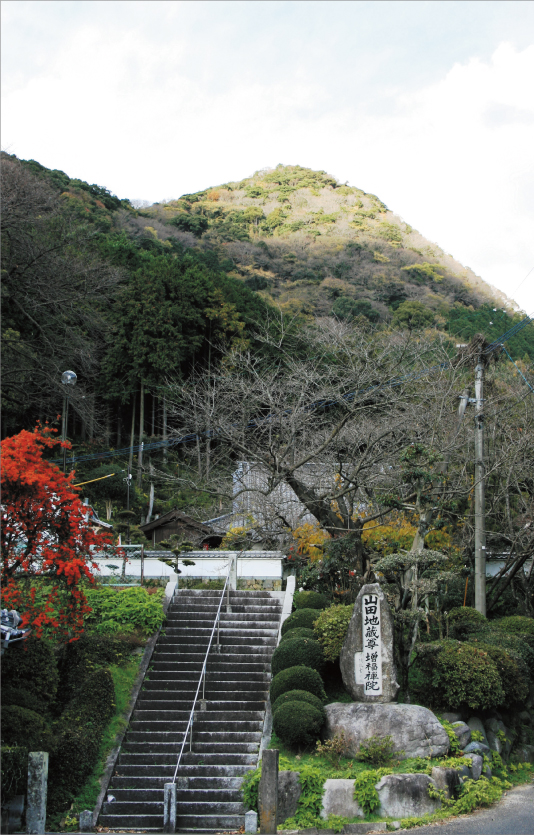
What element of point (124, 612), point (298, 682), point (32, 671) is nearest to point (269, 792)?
point (298, 682)

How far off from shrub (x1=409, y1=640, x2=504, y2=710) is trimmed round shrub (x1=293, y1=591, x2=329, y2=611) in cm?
307

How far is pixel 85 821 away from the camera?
867 centimetres

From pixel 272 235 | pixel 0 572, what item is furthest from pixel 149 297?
pixel 272 235

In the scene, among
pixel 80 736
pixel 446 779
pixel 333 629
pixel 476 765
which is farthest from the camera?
pixel 333 629

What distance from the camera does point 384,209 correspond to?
91.3 meters

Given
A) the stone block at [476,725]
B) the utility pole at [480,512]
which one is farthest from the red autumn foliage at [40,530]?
the utility pole at [480,512]

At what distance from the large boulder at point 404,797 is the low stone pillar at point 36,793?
4.32 metres

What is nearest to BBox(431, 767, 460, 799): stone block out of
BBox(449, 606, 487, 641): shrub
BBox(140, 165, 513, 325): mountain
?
BBox(449, 606, 487, 641): shrub

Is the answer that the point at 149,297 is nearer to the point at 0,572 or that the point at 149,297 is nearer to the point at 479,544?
the point at 479,544

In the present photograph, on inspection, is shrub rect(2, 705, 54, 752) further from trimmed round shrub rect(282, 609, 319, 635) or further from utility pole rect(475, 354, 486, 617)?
utility pole rect(475, 354, 486, 617)

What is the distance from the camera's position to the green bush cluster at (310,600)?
1402 centimetres

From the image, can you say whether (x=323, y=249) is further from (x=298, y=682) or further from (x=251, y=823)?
(x=251, y=823)

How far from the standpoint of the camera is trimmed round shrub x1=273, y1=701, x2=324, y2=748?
9.86 m

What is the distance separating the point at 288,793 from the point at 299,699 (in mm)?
1593
